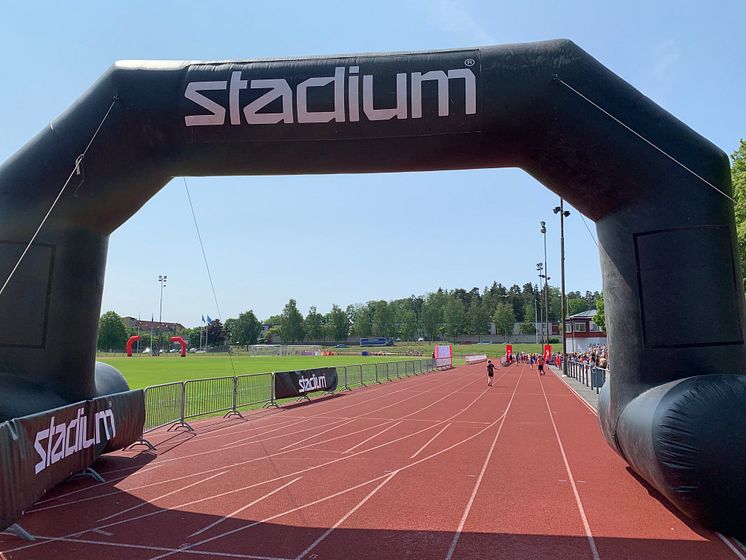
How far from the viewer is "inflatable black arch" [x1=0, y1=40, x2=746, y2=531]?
5.95m

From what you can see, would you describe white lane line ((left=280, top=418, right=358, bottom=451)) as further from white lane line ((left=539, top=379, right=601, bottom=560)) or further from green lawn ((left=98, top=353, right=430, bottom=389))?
green lawn ((left=98, top=353, right=430, bottom=389))

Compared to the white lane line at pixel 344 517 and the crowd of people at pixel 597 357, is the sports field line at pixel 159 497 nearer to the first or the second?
the white lane line at pixel 344 517

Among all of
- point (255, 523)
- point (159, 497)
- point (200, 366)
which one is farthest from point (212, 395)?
point (200, 366)

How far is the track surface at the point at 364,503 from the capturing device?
5.29 metres

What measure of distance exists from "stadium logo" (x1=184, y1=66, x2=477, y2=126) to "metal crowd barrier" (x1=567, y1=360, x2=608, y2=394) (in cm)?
1187

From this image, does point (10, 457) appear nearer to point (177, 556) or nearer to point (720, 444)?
point (177, 556)

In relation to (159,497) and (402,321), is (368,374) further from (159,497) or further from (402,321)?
(402,321)

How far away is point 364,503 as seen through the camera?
22.2ft

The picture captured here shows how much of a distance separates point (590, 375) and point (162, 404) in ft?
63.8

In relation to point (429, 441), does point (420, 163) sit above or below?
above

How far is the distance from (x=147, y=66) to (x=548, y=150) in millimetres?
5209

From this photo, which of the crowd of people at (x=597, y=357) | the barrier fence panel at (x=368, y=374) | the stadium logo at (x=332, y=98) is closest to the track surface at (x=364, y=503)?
the stadium logo at (x=332, y=98)

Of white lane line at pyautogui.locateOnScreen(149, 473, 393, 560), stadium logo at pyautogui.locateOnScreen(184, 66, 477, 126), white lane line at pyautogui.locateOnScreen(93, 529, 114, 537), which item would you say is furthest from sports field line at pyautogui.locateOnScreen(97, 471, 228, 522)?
stadium logo at pyautogui.locateOnScreen(184, 66, 477, 126)

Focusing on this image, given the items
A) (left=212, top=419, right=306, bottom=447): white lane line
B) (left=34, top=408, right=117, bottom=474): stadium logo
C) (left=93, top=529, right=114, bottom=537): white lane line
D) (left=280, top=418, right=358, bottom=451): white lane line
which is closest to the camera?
(left=93, top=529, right=114, bottom=537): white lane line
